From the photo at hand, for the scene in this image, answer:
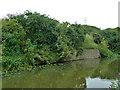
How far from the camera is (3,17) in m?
8.05

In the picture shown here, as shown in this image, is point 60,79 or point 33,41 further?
point 33,41

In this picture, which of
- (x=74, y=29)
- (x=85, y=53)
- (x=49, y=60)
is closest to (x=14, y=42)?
(x=49, y=60)

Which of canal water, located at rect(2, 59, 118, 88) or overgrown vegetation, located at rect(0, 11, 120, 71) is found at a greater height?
overgrown vegetation, located at rect(0, 11, 120, 71)

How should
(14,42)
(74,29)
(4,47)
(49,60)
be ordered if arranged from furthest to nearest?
(74,29)
(49,60)
(14,42)
(4,47)

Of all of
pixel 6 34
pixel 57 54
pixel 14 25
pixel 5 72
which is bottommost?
pixel 5 72

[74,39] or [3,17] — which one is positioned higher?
[3,17]

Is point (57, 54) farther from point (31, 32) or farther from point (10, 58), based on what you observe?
point (10, 58)

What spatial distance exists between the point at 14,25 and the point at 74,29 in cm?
639

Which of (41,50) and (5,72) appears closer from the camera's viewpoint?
(5,72)

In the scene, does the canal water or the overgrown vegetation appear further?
the overgrown vegetation

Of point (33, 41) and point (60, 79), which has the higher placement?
point (33, 41)

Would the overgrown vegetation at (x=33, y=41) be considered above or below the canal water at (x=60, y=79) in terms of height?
above

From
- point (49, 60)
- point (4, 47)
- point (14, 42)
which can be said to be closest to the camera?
point (4, 47)

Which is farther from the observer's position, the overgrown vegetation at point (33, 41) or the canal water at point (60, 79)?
the overgrown vegetation at point (33, 41)
